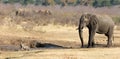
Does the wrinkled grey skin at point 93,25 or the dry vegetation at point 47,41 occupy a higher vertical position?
the wrinkled grey skin at point 93,25

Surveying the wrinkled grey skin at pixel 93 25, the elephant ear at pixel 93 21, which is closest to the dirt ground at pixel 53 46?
the wrinkled grey skin at pixel 93 25

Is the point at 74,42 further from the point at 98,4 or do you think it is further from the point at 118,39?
the point at 98,4

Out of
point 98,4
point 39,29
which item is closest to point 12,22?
point 39,29

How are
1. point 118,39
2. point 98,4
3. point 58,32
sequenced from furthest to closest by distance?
point 98,4, point 58,32, point 118,39

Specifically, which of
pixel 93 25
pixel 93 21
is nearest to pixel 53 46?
pixel 93 25

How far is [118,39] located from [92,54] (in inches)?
584

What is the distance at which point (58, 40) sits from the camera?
117 feet

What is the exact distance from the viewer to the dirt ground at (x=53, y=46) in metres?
22.7

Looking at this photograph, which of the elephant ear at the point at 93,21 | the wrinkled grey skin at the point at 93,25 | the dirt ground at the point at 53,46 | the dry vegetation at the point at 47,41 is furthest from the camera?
the elephant ear at the point at 93,21

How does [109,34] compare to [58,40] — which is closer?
[109,34]

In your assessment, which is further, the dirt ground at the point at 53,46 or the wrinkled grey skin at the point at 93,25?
the wrinkled grey skin at the point at 93,25

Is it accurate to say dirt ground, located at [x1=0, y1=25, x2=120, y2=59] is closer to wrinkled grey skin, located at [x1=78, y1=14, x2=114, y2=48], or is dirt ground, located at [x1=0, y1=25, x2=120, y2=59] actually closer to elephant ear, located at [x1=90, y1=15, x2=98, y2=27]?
wrinkled grey skin, located at [x1=78, y1=14, x2=114, y2=48]

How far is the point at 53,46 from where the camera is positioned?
31.7 metres

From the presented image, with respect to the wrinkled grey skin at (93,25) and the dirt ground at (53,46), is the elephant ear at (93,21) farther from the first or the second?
the dirt ground at (53,46)
